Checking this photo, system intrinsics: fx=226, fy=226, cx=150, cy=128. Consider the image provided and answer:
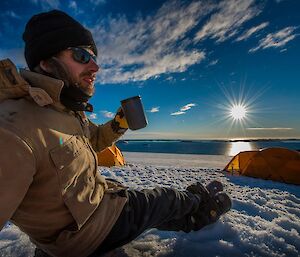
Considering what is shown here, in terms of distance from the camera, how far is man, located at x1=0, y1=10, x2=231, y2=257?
1.17 m

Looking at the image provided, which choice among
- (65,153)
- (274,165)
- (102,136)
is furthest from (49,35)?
(274,165)

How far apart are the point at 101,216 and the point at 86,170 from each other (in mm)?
345

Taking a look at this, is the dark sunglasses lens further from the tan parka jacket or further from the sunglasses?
the tan parka jacket

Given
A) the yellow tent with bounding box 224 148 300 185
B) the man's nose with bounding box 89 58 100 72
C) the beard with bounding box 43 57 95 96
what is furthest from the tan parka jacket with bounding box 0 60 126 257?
the yellow tent with bounding box 224 148 300 185

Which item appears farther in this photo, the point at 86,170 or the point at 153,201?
the point at 153,201

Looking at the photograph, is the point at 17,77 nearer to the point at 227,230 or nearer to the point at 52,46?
the point at 52,46

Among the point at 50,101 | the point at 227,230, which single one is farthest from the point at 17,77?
the point at 227,230

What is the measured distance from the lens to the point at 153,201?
1.94 meters

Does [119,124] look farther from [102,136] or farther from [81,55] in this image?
[81,55]

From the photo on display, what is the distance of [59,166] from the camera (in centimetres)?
135

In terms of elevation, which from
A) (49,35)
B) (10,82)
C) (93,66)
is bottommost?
(10,82)

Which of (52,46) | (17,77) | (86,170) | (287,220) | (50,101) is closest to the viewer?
(17,77)

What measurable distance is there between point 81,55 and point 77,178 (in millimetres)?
1078

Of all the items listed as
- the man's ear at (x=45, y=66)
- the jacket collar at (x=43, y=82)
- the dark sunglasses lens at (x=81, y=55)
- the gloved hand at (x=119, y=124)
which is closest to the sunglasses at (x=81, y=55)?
the dark sunglasses lens at (x=81, y=55)
